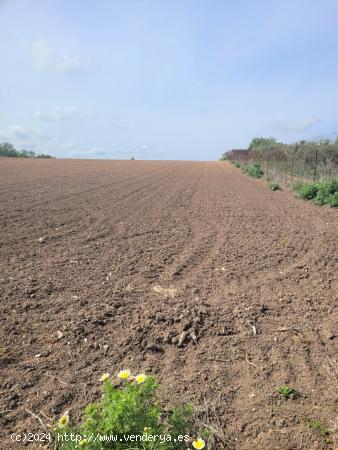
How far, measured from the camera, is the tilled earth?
9.95 feet

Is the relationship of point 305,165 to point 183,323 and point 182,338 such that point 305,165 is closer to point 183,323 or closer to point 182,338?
point 183,323

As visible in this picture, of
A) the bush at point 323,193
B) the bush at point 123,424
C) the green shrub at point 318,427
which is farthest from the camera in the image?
the bush at point 323,193

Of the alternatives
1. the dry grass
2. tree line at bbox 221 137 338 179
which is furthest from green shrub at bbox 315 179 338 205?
the dry grass

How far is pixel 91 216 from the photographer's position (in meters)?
10.7

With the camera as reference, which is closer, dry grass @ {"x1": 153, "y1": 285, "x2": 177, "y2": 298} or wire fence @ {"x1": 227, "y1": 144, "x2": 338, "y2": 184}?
dry grass @ {"x1": 153, "y1": 285, "x2": 177, "y2": 298}

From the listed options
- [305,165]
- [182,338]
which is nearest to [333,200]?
[182,338]

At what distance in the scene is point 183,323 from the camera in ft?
14.0

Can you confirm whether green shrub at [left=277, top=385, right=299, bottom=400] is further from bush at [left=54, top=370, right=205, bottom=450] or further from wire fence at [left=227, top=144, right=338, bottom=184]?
wire fence at [left=227, top=144, right=338, bottom=184]

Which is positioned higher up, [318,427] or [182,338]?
[182,338]

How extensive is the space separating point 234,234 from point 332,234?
79.0 inches

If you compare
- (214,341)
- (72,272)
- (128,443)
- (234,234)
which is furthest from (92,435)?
(234,234)

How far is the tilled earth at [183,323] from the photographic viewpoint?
303cm

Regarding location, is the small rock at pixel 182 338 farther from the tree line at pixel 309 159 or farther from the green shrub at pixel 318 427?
the tree line at pixel 309 159

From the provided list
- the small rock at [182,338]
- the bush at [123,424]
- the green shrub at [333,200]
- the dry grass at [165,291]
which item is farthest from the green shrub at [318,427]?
the green shrub at [333,200]
